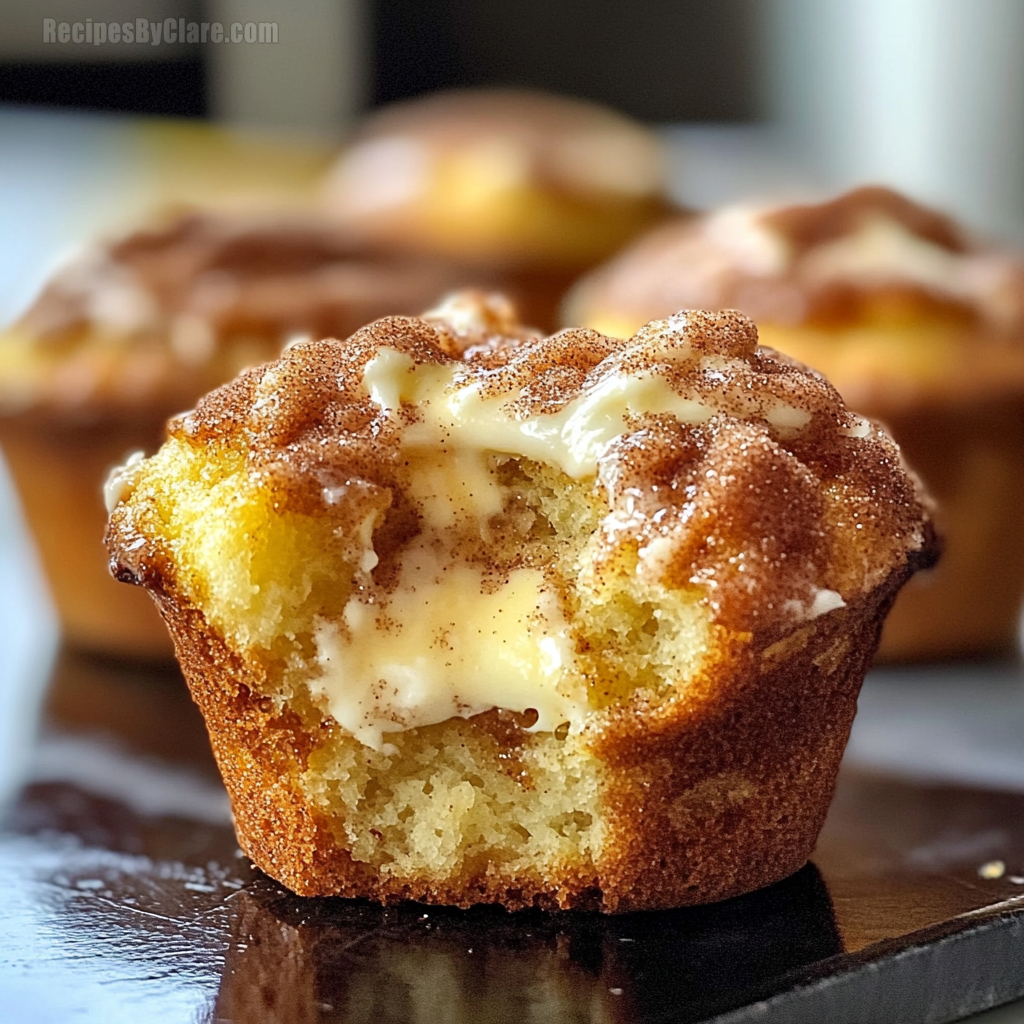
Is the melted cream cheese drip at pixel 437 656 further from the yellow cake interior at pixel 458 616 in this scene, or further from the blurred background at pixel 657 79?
the blurred background at pixel 657 79

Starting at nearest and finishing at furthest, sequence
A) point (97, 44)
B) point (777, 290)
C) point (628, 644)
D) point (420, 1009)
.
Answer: point (420, 1009)
point (628, 644)
point (777, 290)
point (97, 44)

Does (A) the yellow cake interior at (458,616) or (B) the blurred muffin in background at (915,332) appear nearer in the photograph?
(A) the yellow cake interior at (458,616)

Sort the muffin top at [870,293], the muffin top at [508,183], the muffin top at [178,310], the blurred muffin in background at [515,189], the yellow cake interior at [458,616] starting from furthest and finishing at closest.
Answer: the muffin top at [508,183] → the blurred muffin in background at [515,189] → the muffin top at [178,310] → the muffin top at [870,293] → the yellow cake interior at [458,616]

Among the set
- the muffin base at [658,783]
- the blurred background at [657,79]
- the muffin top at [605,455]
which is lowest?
the blurred background at [657,79]

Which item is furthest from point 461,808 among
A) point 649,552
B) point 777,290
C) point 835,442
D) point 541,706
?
point 777,290


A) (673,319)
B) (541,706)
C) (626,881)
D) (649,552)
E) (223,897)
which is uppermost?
(673,319)

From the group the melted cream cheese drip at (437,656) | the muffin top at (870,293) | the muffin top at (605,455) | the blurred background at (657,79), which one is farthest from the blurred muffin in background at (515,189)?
the melted cream cheese drip at (437,656)

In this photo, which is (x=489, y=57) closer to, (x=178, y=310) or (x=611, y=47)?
(x=611, y=47)

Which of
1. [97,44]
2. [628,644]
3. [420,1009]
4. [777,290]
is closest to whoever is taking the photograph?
A: [420,1009]

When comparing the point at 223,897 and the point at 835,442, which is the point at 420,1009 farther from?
the point at 835,442
